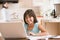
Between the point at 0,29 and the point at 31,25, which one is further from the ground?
the point at 0,29

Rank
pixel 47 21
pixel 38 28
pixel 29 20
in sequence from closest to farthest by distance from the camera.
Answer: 1. pixel 29 20
2. pixel 38 28
3. pixel 47 21

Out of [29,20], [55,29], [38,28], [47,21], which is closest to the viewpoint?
[29,20]

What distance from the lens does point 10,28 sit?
1.00 metres

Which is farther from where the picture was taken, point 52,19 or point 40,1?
point 40,1

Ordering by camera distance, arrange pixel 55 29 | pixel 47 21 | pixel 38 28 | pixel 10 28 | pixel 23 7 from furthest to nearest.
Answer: pixel 23 7 < pixel 55 29 < pixel 47 21 < pixel 38 28 < pixel 10 28

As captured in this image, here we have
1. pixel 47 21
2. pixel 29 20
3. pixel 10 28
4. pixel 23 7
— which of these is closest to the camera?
pixel 10 28

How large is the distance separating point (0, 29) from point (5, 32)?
40 millimetres

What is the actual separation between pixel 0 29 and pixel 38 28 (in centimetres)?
90

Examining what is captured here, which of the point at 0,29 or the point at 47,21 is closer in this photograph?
the point at 0,29

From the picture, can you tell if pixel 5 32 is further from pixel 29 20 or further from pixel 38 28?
pixel 38 28

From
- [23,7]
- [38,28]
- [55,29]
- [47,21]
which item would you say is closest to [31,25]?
[38,28]

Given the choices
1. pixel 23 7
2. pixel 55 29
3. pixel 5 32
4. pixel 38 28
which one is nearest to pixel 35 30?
pixel 38 28

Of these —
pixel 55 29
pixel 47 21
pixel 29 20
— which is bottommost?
pixel 55 29

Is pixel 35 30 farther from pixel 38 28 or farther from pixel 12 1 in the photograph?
pixel 12 1
